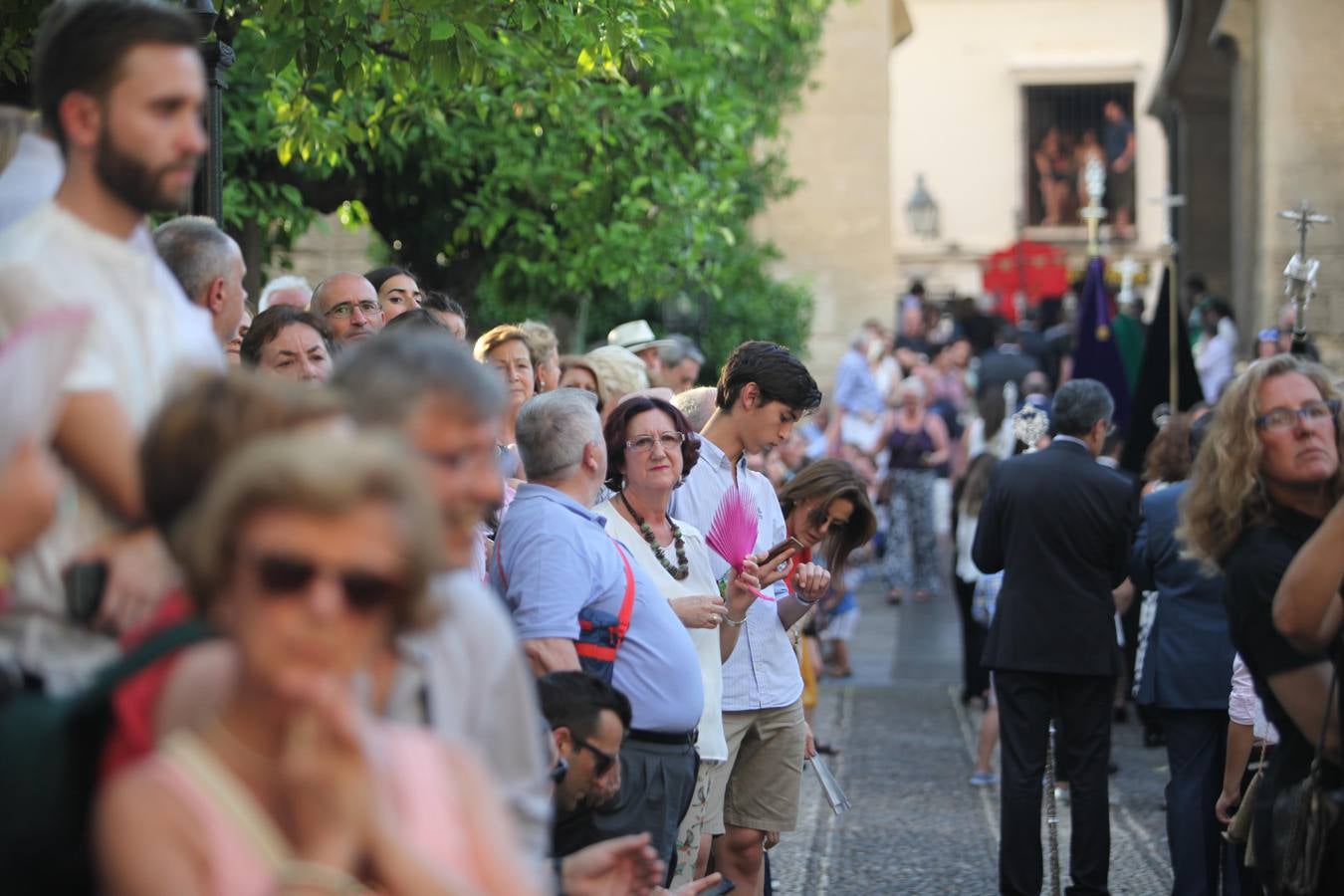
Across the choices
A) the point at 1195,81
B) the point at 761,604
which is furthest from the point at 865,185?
the point at 761,604

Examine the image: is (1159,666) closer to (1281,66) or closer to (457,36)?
(457,36)

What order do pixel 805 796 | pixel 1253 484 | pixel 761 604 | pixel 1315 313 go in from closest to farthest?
1. pixel 1253 484
2. pixel 761 604
3. pixel 805 796
4. pixel 1315 313

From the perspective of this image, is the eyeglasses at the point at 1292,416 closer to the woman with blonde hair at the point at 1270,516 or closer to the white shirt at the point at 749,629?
the woman with blonde hair at the point at 1270,516

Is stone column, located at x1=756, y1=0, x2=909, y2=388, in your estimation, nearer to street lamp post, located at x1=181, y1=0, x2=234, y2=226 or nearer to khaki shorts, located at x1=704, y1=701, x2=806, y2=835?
street lamp post, located at x1=181, y1=0, x2=234, y2=226

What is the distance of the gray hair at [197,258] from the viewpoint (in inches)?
169

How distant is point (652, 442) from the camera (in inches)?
247

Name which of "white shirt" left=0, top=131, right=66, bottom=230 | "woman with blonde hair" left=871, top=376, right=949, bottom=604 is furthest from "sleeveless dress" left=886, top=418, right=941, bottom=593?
"white shirt" left=0, top=131, right=66, bottom=230

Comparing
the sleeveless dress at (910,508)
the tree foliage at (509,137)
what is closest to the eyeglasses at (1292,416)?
the tree foliage at (509,137)

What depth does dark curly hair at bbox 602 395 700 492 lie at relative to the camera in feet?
20.9

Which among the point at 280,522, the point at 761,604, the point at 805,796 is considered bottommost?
the point at 805,796

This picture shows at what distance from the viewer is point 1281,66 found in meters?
18.0

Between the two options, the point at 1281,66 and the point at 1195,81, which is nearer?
the point at 1281,66

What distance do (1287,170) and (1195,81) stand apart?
740 cm

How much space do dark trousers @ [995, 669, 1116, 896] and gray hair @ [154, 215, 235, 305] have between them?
15.8 feet
